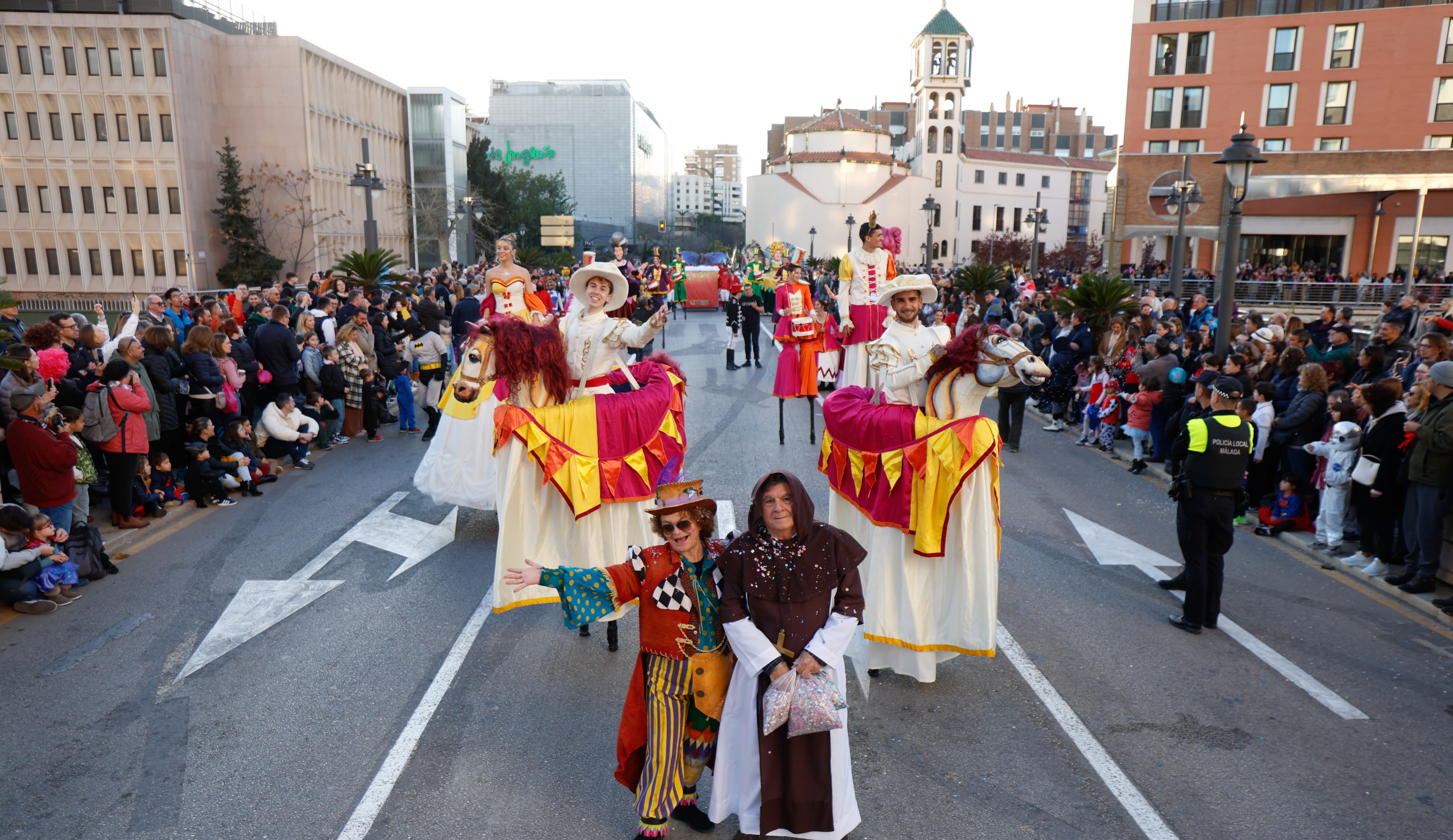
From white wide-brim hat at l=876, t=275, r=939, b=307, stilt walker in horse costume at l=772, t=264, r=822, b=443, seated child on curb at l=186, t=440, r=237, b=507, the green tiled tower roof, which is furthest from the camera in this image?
the green tiled tower roof

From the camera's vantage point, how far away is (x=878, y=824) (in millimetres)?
4148

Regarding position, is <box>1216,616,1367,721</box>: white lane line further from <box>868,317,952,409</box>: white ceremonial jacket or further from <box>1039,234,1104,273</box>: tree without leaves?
<box>1039,234,1104,273</box>: tree without leaves

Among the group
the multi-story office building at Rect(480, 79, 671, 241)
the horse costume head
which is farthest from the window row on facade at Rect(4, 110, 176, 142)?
the multi-story office building at Rect(480, 79, 671, 241)

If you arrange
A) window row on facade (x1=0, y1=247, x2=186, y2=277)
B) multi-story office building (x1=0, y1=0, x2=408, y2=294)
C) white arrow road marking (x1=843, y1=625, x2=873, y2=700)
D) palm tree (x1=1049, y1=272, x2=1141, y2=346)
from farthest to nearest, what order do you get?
window row on facade (x1=0, y1=247, x2=186, y2=277) → multi-story office building (x1=0, y1=0, x2=408, y2=294) → palm tree (x1=1049, y1=272, x2=1141, y2=346) → white arrow road marking (x1=843, y1=625, x2=873, y2=700)

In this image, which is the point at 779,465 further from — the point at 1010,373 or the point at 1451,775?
the point at 1451,775

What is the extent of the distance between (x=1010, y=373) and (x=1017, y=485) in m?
5.80

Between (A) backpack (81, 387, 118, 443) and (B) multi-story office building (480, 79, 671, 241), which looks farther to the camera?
(B) multi-story office building (480, 79, 671, 241)

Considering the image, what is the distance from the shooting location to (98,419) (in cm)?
824

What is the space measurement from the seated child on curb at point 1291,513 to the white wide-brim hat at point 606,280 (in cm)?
664

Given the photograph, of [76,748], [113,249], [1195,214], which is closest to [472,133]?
[113,249]

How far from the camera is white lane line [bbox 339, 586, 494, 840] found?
164 inches

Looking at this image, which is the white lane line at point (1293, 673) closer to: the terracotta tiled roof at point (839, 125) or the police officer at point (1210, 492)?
the police officer at point (1210, 492)

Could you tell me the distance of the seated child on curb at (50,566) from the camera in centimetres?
677

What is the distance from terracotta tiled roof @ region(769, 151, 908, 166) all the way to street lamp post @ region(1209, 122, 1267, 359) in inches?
2574
